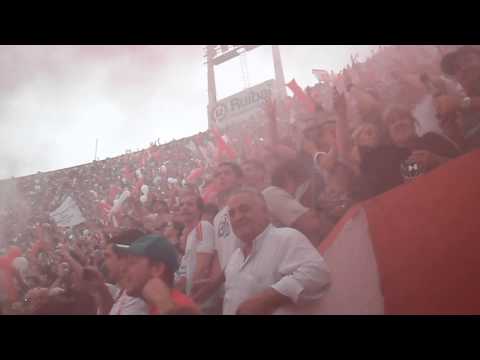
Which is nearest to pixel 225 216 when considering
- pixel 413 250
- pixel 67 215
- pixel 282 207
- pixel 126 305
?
pixel 282 207

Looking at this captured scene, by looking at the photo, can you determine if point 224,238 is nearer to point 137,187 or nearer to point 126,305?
point 126,305

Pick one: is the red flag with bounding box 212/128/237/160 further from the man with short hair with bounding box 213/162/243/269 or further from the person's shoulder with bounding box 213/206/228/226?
the person's shoulder with bounding box 213/206/228/226

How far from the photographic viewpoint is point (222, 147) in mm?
3312

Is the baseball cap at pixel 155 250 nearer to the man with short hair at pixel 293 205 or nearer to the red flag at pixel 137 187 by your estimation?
the red flag at pixel 137 187

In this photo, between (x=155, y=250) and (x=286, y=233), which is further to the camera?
(x=155, y=250)

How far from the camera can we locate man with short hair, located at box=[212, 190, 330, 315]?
8.17 ft

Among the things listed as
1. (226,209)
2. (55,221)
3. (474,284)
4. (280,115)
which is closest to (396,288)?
(474,284)

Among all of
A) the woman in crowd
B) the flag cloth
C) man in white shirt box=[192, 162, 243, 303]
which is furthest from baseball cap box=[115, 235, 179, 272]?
the woman in crowd

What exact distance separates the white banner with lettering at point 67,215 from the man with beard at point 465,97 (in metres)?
Answer: 2.78

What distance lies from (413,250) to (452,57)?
1372mm
